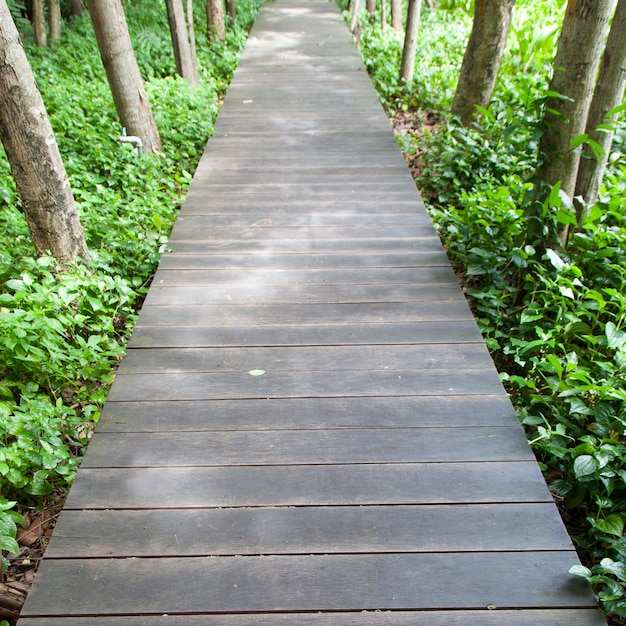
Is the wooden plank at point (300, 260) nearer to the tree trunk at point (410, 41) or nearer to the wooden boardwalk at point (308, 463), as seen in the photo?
the wooden boardwalk at point (308, 463)

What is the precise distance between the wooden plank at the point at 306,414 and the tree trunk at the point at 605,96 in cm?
205

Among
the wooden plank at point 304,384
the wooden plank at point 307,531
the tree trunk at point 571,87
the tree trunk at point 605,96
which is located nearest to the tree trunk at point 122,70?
the wooden plank at point 304,384

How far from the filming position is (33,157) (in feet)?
10.7

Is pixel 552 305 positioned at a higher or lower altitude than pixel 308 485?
lower

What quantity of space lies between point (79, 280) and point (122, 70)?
305 cm

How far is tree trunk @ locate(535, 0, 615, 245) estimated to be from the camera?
138 inches

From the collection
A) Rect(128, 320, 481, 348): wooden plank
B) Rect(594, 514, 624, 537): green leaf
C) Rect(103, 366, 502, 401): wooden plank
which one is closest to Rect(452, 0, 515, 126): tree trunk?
Rect(128, 320, 481, 348): wooden plank

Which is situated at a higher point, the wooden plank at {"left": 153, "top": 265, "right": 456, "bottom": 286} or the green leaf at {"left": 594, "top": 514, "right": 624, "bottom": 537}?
the green leaf at {"left": 594, "top": 514, "right": 624, "bottom": 537}

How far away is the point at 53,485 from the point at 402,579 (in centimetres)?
169

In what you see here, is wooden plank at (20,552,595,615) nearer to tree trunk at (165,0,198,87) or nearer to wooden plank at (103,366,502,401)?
wooden plank at (103,366,502,401)

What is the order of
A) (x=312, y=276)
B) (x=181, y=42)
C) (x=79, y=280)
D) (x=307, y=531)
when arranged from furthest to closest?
(x=181, y=42)
(x=312, y=276)
(x=79, y=280)
(x=307, y=531)

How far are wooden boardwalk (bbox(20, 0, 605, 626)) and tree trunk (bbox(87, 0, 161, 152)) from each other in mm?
1981

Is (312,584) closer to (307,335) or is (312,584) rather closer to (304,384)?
(304,384)

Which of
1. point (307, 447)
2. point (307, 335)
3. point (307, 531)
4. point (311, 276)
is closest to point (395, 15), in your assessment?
point (311, 276)
